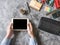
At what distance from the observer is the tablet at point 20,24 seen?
1.96 m

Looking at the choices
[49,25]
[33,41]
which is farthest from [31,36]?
[49,25]

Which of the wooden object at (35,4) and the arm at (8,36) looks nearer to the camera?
the arm at (8,36)

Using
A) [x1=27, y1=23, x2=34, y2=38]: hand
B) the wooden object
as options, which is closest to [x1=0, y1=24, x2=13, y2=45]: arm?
[x1=27, y1=23, x2=34, y2=38]: hand

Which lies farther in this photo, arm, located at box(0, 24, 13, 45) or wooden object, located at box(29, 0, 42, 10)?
wooden object, located at box(29, 0, 42, 10)

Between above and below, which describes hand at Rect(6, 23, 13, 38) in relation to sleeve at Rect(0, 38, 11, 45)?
above

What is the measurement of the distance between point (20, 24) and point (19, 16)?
74 mm

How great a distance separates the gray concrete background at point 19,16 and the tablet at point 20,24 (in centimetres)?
4

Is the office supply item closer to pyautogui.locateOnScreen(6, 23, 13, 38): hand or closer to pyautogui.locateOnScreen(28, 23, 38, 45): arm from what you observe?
pyautogui.locateOnScreen(28, 23, 38, 45): arm

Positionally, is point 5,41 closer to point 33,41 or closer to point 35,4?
point 33,41

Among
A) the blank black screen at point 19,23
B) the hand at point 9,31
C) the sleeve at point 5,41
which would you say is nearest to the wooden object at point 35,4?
the blank black screen at point 19,23

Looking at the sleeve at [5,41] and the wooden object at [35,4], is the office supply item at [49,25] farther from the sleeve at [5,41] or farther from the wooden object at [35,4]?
the sleeve at [5,41]

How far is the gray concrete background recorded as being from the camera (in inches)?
77.2

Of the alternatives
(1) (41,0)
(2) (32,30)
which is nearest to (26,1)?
(1) (41,0)

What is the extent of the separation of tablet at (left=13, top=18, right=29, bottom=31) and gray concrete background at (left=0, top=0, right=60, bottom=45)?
42 millimetres
